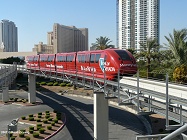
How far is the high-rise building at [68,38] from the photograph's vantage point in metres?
140

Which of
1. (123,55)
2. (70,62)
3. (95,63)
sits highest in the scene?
(123,55)

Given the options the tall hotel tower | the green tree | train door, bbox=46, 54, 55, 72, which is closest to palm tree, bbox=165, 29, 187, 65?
the green tree

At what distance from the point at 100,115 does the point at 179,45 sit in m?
11.8

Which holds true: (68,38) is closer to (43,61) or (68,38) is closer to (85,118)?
(43,61)

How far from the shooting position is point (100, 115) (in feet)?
71.7

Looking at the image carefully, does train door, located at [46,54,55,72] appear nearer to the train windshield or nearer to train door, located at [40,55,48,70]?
train door, located at [40,55,48,70]

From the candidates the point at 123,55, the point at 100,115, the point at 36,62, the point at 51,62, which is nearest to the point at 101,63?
the point at 123,55

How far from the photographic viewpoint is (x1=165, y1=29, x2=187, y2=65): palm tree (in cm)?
2741

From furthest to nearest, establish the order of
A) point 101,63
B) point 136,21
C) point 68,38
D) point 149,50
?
point 68,38 → point 136,21 → point 149,50 → point 101,63

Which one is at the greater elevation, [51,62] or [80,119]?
[51,62]

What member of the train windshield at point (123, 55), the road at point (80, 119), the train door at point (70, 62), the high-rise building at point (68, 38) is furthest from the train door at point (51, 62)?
the high-rise building at point (68, 38)

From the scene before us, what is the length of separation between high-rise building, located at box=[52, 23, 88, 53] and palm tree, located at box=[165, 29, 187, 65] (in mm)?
112231

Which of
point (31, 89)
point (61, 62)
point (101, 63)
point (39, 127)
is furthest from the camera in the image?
point (31, 89)

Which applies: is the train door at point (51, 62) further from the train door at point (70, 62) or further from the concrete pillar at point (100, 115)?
the concrete pillar at point (100, 115)
